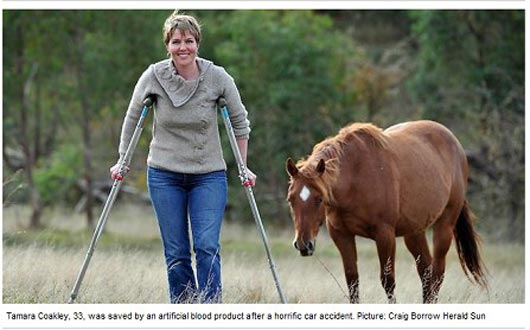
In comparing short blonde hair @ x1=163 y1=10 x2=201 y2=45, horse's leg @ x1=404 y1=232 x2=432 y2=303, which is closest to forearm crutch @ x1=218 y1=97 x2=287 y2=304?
short blonde hair @ x1=163 y1=10 x2=201 y2=45

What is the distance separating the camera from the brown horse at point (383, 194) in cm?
778

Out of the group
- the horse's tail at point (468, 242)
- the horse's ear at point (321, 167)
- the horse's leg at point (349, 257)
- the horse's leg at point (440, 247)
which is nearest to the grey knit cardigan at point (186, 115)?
the horse's ear at point (321, 167)

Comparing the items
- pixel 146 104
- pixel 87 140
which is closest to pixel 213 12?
pixel 87 140

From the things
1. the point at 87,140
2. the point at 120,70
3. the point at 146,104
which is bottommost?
the point at 87,140

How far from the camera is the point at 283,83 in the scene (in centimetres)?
2141

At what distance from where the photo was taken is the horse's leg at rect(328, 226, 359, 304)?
8344 mm

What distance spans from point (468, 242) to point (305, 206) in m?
2.97

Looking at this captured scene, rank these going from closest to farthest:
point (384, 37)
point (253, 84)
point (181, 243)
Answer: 1. point (181, 243)
2. point (253, 84)
3. point (384, 37)

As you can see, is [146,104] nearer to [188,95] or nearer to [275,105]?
[188,95]

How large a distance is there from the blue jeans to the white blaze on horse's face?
1.21m

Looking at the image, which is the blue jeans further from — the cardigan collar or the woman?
the cardigan collar

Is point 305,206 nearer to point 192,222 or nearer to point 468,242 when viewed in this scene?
point 192,222
